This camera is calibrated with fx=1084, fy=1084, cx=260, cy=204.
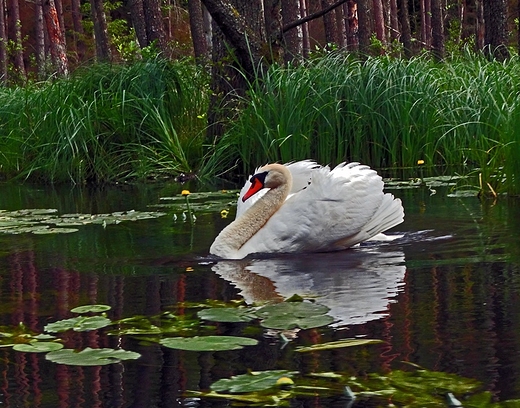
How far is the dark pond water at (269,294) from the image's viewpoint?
3.31 metres

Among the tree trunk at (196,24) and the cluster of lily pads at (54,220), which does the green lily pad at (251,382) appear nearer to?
the cluster of lily pads at (54,220)

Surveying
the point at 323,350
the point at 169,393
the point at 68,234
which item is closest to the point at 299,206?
the point at 68,234

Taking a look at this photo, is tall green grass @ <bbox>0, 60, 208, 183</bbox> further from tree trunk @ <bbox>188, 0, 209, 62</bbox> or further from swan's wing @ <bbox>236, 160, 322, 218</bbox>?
tree trunk @ <bbox>188, 0, 209, 62</bbox>

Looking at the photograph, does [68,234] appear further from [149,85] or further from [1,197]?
[149,85]

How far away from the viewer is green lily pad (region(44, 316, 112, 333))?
417cm

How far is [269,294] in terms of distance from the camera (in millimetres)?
4848

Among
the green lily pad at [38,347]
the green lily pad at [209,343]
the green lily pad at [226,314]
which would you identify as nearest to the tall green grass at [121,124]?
the green lily pad at [226,314]

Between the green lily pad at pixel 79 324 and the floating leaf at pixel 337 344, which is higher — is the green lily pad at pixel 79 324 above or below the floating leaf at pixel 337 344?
above

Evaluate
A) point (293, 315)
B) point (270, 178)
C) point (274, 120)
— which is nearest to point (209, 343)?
point (293, 315)

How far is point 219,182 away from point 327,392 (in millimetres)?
8134

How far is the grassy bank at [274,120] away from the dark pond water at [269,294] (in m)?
2.20

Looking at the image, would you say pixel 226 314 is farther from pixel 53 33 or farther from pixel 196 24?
pixel 53 33

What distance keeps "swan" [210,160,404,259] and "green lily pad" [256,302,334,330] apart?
169 centimetres

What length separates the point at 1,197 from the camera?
36.6ft
